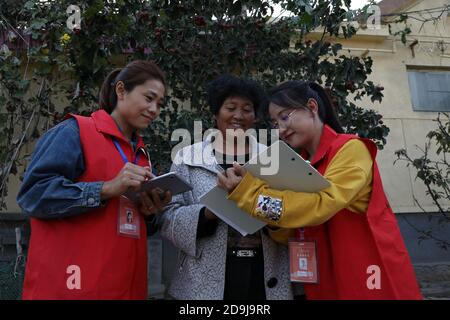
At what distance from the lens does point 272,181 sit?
4.95ft

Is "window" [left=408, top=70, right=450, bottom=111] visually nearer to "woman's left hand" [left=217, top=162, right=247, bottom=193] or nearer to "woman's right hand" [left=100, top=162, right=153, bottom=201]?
"woman's left hand" [left=217, top=162, right=247, bottom=193]

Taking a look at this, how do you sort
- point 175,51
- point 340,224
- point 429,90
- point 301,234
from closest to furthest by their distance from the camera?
point 340,224 → point 301,234 → point 175,51 → point 429,90

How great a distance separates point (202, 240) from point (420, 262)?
18.2 ft

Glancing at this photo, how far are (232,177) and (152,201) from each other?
14.2 inches

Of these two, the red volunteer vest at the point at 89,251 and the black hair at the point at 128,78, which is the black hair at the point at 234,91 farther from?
the red volunteer vest at the point at 89,251

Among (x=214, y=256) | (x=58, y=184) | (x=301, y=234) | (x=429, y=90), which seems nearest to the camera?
(x=58, y=184)

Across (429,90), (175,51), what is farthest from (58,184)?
(429,90)

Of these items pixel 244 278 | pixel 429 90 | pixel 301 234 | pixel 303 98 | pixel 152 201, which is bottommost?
pixel 244 278

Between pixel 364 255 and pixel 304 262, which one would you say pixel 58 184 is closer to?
pixel 304 262

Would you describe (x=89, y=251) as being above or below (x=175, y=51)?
below

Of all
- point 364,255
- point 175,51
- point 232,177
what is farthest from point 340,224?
point 175,51

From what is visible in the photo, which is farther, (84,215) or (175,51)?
(175,51)
